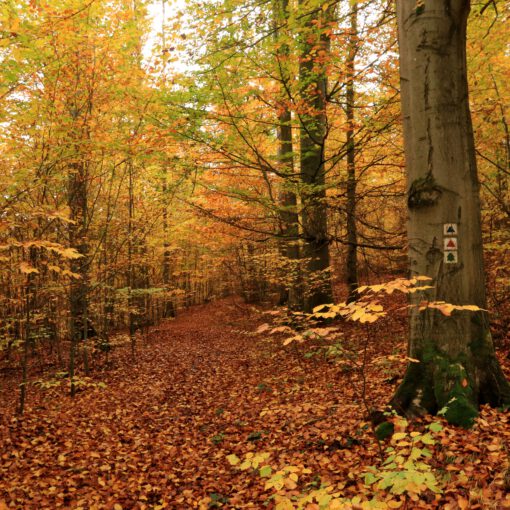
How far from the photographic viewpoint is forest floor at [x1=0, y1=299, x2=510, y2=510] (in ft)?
10.2

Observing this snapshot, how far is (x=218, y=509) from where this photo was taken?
3.61 m

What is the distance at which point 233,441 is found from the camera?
5125 mm

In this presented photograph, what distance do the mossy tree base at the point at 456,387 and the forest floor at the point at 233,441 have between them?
145 millimetres

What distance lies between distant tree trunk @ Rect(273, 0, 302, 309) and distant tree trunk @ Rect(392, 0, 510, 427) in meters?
2.48

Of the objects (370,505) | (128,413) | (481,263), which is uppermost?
(481,263)

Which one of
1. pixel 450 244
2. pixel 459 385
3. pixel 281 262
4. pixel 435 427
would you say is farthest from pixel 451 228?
pixel 281 262

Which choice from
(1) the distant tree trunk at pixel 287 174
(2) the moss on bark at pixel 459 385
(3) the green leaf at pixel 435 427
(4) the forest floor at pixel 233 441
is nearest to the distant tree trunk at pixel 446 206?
(2) the moss on bark at pixel 459 385

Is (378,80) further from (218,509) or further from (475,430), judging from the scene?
(218,509)

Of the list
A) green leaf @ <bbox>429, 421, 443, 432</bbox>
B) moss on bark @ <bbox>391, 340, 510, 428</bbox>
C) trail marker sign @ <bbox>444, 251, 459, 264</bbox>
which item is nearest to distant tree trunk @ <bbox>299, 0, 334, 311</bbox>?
trail marker sign @ <bbox>444, 251, 459, 264</bbox>

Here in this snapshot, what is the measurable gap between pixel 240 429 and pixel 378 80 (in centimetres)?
723

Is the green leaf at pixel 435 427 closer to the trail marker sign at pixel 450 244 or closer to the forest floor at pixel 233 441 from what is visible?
the forest floor at pixel 233 441

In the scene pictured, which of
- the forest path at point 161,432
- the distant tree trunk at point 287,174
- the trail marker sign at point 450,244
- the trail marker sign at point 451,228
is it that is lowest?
the forest path at point 161,432

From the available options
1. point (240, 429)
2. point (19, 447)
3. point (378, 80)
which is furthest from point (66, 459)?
point (378, 80)

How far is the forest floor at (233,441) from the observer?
10.2 feet
